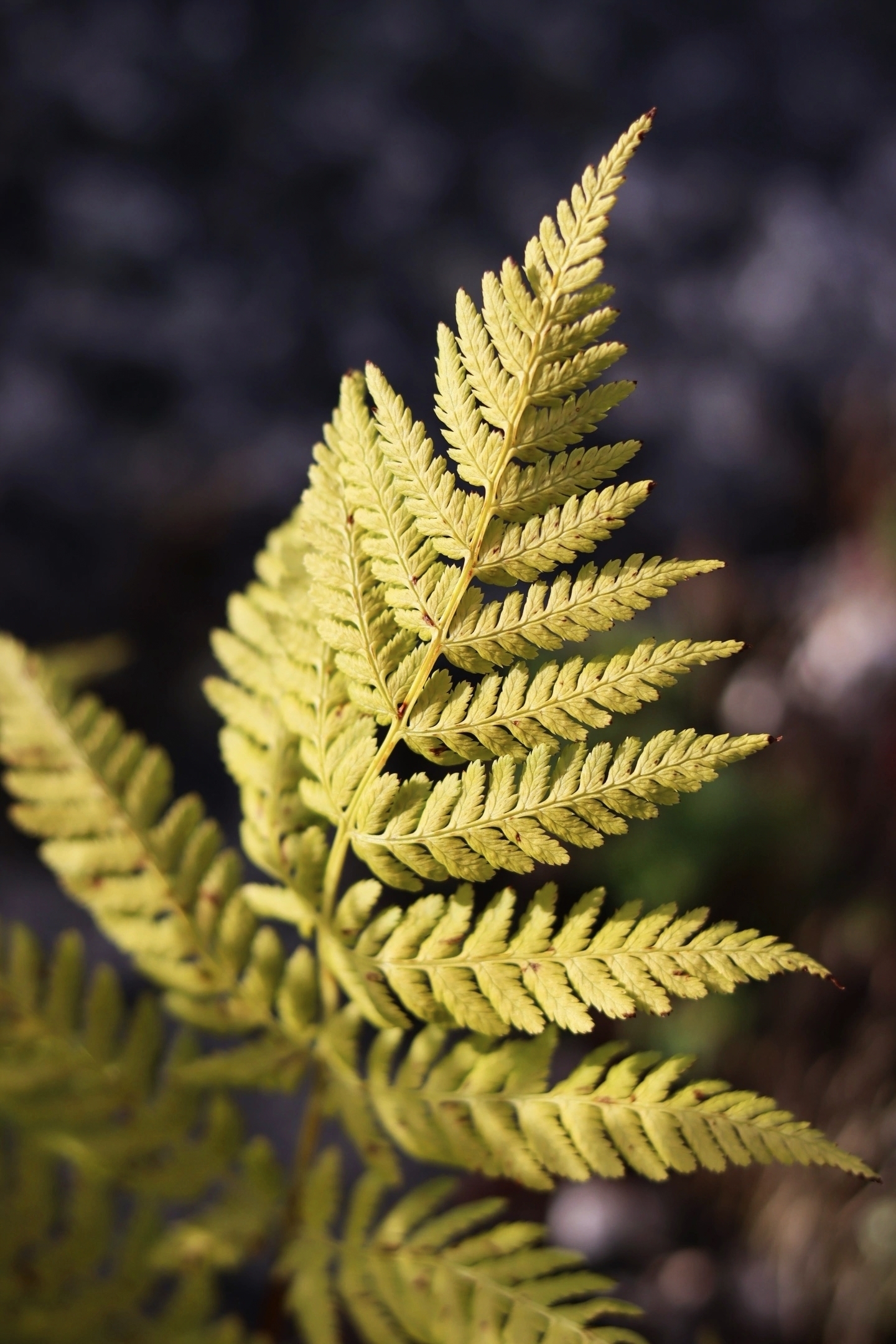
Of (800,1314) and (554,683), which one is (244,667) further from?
(800,1314)

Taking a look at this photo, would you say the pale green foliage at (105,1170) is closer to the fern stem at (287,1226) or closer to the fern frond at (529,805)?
the fern stem at (287,1226)

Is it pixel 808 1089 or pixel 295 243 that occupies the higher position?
pixel 295 243

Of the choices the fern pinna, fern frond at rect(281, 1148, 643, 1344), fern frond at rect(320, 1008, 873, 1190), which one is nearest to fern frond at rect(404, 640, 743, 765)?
the fern pinna

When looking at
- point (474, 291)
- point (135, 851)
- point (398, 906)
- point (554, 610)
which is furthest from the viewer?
point (474, 291)

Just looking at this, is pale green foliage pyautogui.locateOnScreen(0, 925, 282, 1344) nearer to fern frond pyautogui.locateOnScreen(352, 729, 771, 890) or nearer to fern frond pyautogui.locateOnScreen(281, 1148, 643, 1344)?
fern frond pyautogui.locateOnScreen(281, 1148, 643, 1344)

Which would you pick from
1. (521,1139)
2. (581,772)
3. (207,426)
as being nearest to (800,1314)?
(521,1139)

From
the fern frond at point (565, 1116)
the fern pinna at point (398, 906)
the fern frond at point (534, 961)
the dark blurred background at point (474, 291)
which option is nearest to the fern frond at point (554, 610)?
the fern pinna at point (398, 906)

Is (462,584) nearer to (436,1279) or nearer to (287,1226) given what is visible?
(436,1279)

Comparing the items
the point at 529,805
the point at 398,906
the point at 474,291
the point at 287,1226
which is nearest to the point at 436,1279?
the point at 287,1226
